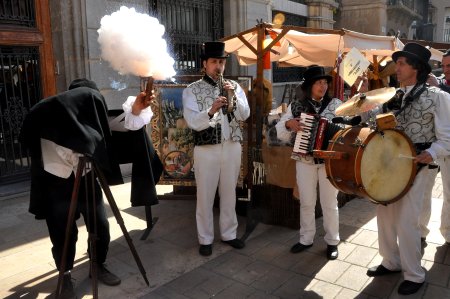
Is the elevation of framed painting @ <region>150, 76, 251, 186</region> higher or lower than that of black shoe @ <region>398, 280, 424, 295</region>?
higher

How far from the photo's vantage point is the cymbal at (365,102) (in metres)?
2.93

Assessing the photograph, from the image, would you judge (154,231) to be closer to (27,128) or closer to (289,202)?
(289,202)

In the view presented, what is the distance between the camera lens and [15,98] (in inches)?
236

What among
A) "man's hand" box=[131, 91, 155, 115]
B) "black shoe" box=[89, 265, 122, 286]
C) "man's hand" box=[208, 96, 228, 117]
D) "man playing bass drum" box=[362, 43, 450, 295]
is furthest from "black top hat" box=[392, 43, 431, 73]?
"black shoe" box=[89, 265, 122, 286]

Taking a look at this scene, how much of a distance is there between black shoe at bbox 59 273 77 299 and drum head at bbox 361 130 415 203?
2.57 metres

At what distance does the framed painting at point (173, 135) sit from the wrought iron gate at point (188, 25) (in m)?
3.60

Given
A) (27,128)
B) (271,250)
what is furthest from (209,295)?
(27,128)

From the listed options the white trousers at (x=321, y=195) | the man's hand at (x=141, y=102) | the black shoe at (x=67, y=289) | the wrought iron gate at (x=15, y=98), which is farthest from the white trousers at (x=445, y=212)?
the wrought iron gate at (x=15, y=98)

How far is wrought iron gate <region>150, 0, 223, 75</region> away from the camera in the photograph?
27.4 ft

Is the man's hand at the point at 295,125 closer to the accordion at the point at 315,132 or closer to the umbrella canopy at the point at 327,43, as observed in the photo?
the accordion at the point at 315,132

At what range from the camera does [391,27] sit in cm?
2159

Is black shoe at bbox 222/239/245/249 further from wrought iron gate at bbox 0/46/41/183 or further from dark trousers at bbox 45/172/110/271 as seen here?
wrought iron gate at bbox 0/46/41/183

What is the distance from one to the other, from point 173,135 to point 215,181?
53.1 inches

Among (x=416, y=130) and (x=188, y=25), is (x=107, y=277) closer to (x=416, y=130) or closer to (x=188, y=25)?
(x=416, y=130)
